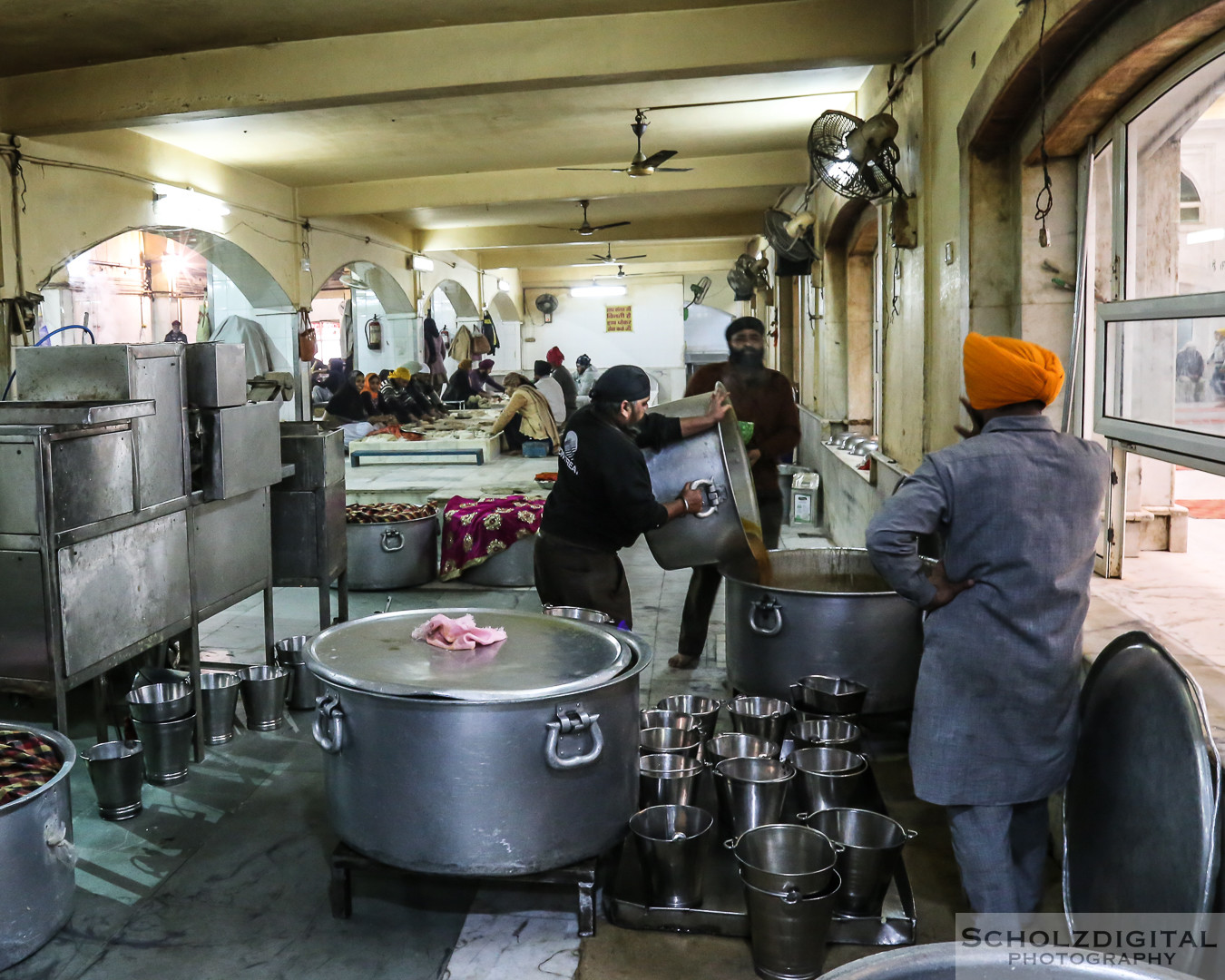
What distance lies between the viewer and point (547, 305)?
2623cm

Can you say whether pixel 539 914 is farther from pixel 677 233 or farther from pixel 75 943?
pixel 677 233

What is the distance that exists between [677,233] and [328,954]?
1476 centimetres

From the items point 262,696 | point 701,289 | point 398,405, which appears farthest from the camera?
point 701,289

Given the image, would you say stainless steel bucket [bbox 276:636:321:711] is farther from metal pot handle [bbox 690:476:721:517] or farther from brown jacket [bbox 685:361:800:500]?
brown jacket [bbox 685:361:800:500]

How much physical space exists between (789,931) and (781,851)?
11.8 inches

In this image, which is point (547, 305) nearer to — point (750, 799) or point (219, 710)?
point (219, 710)

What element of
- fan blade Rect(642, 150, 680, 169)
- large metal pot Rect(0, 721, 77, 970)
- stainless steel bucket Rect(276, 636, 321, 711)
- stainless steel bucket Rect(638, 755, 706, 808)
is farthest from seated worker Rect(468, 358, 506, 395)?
large metal pot Rect(0, 721, 77, 970)

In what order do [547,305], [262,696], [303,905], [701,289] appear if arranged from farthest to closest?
[547,305]
[701,289]
[262,696]
[303,905]

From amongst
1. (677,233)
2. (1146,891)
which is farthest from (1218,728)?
(677,233)

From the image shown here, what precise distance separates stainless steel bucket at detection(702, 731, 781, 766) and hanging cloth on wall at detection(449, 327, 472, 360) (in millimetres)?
17114


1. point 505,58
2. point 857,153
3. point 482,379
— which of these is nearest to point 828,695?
point 857,153

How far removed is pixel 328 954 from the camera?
2.86 m

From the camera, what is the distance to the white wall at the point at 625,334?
26172mm

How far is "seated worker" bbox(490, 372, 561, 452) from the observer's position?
11539 millimetres
